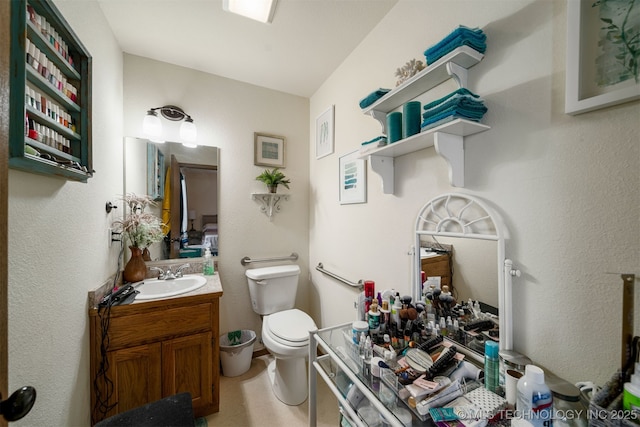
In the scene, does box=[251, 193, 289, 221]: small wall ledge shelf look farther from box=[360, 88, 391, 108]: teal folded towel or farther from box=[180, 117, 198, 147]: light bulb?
box=[360, 88, 391, 108]: teal folded towel

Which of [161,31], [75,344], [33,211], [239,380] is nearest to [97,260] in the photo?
[75,344]

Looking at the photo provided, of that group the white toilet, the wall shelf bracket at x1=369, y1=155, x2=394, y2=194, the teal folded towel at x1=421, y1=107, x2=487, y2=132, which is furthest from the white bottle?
the white toilet

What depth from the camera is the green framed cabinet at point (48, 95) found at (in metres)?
0.69

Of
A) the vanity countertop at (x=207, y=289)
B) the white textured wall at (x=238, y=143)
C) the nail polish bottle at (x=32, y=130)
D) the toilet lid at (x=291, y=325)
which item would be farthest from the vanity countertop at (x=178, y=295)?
the nail polish bottle at (x=32, y=130)

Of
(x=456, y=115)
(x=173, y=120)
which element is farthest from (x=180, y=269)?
(x=456, y=115)

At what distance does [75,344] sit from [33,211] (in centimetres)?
67

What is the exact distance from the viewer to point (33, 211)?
81 cm

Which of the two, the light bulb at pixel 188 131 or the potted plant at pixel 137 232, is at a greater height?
the light bulb at pixel 188 131

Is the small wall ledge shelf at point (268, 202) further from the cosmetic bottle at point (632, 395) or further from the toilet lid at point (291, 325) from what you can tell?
the cosmetic bottle at point (632, 395)

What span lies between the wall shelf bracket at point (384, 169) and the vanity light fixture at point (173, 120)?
4.88 ft

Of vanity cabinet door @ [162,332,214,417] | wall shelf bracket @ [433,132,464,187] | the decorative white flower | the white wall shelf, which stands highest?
the decorative white flower

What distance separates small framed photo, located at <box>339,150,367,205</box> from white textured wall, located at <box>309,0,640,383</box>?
42 centimetres

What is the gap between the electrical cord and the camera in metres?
1.25

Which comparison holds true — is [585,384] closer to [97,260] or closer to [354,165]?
[354,165]
